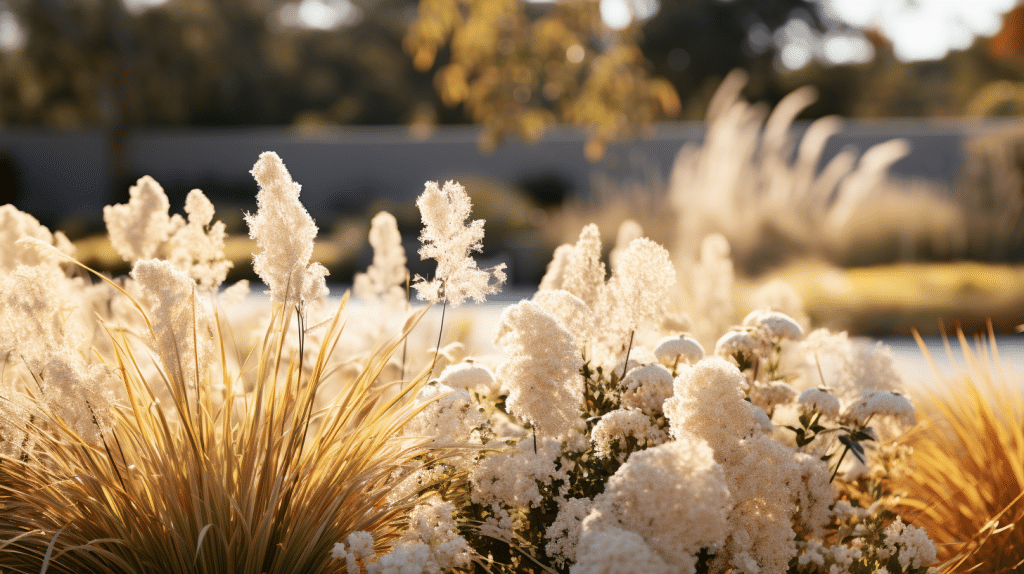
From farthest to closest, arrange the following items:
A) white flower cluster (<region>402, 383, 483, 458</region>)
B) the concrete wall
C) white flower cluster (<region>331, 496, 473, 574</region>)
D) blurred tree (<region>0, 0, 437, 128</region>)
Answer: blurred tree (<region>0, 0, 437, 128</region>) < the concrete wall < white flower cluster (<region>402, 383, 483, 458</region>) < white flower cluster (<region>331, 496, 473, 574</region>)

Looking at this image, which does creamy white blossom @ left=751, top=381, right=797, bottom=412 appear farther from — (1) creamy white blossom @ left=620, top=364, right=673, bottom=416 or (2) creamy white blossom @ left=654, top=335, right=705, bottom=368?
(1) creamy white blossom @ left=620, top=364, right=673, bottom=416

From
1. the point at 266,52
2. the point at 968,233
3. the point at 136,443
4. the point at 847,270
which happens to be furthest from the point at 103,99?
the point at 136,443

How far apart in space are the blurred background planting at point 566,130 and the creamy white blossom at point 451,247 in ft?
8.11

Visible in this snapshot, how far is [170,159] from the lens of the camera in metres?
22.8

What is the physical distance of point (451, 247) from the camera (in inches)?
70.6

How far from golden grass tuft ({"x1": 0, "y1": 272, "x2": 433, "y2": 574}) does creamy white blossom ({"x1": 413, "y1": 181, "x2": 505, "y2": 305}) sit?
0.95ft

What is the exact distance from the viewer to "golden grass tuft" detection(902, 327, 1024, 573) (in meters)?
2.16

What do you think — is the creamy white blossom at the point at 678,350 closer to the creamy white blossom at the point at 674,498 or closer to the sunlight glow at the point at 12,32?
the creamy white blossom at the point at 674,498

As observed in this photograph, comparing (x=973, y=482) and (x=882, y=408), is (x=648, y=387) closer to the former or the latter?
(x=882, y=408)

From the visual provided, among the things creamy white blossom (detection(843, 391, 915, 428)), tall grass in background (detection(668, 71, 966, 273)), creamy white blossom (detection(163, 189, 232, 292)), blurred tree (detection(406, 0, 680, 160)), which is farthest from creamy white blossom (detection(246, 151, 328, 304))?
tall grass in background (detection(668, 71, 966, 273))

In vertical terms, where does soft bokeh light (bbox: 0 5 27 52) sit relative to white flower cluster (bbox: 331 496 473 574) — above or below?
above

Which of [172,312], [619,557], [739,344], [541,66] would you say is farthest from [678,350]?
[541,66]

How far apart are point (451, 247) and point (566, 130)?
21316 millimetres

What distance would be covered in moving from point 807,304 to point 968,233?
5.56 meters
